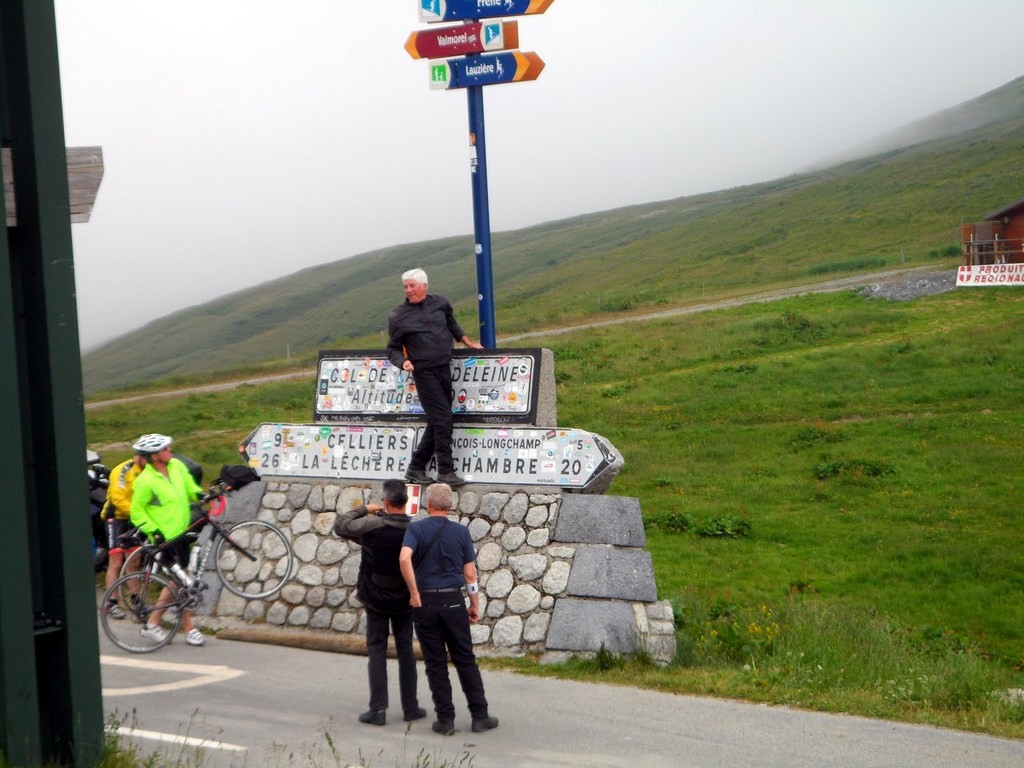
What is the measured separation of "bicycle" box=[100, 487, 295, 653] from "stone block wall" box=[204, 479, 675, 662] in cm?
21

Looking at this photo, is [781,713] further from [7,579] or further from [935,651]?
[7,579]

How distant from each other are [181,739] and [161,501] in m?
3.66

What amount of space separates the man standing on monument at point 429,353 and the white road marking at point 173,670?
279 cm

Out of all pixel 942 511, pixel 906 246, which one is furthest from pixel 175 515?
pixel 906 246

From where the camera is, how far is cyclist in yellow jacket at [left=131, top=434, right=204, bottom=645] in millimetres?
10695

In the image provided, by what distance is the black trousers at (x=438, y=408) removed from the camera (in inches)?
448

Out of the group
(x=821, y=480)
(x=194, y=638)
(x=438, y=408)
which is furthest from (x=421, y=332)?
(x=821, y=480)

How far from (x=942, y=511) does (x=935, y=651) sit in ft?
20.2

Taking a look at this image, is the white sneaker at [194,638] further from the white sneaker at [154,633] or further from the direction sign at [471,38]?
the direction sign at [471,38]

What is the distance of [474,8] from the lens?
12242 millimetres

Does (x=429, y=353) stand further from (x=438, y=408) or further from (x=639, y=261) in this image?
(x=639, y=261)

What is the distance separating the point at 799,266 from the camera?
64250 millimetres

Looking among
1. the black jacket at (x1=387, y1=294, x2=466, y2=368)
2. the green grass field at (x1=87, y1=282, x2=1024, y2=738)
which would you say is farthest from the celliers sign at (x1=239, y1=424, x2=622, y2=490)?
the green grass field at (x1=87, y1=282, x2=1024, y2=738)

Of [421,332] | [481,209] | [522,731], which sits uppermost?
[481,209]
